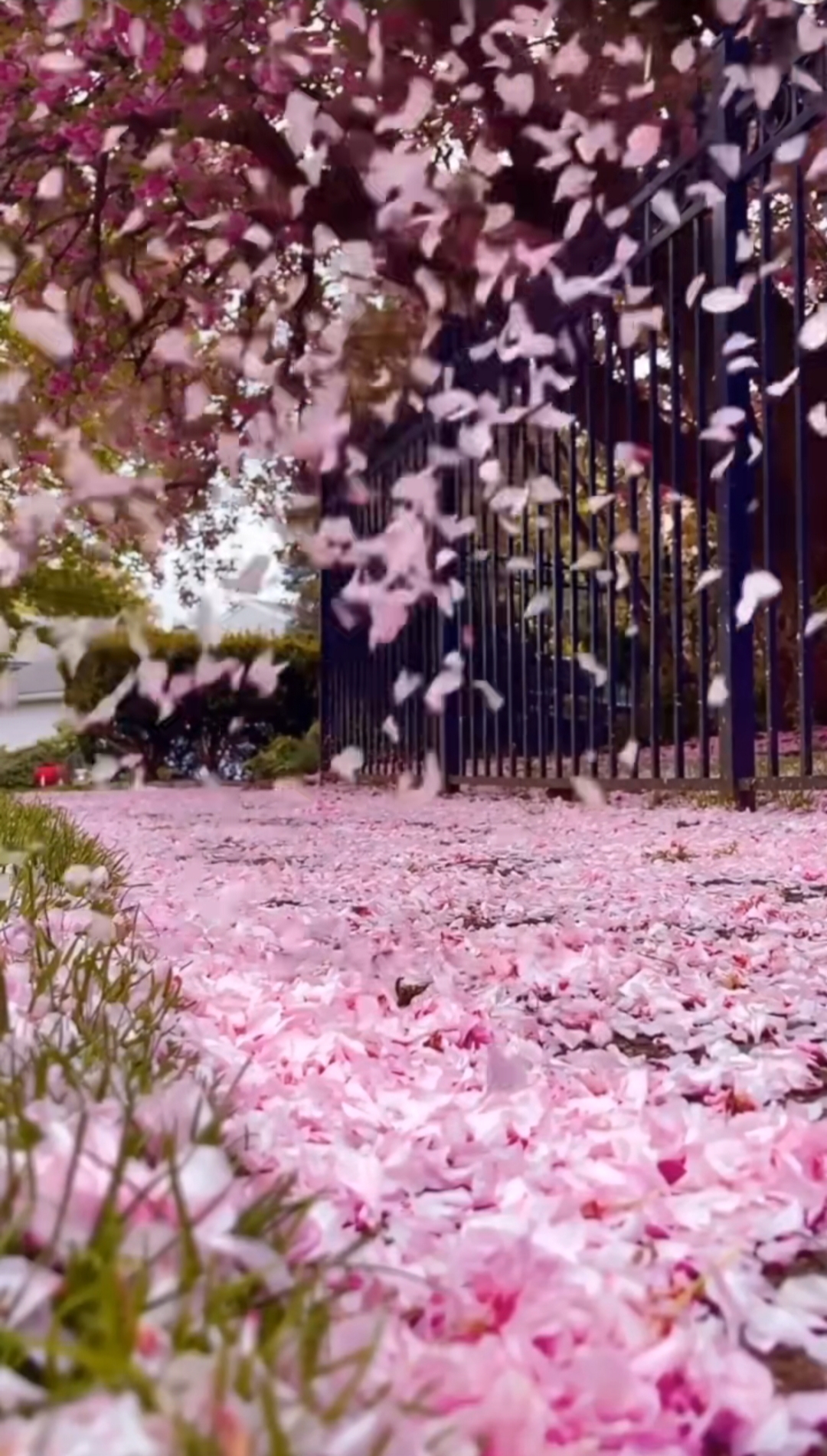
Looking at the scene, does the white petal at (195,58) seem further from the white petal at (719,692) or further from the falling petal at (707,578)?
the white petal at (719,692)

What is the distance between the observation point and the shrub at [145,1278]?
0.75 m

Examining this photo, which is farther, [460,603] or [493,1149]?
[460,603]

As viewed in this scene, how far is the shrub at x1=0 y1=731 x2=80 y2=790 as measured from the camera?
16.0 metres

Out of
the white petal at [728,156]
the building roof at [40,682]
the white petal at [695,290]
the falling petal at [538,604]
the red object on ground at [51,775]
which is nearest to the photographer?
the white petal at [728,156]

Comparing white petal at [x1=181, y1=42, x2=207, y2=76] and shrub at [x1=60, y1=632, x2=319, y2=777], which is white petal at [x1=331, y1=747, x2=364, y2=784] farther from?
white petal at [x1=181, y1=42, x2=207, y2=76]

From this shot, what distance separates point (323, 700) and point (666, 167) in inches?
259

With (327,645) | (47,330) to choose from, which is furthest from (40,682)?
(47,330)

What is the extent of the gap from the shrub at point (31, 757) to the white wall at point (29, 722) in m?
4.87

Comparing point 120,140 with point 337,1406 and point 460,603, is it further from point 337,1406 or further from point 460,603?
point 337,1406

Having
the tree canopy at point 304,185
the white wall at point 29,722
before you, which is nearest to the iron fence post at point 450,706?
the tree canopy at point 304,185

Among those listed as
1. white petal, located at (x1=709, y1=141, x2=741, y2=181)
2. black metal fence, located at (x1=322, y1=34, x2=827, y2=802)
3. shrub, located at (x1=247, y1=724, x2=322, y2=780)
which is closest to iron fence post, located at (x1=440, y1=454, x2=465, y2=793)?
black metal fence, located at (x1=322, y1=34, x2=827, y2=802)

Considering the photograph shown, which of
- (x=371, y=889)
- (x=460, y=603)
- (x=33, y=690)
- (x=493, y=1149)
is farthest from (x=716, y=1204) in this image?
(x=33, y=690)

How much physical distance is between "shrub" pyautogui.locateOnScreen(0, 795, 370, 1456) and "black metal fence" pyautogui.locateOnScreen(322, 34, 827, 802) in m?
3.42

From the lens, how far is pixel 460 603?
25.1ft
